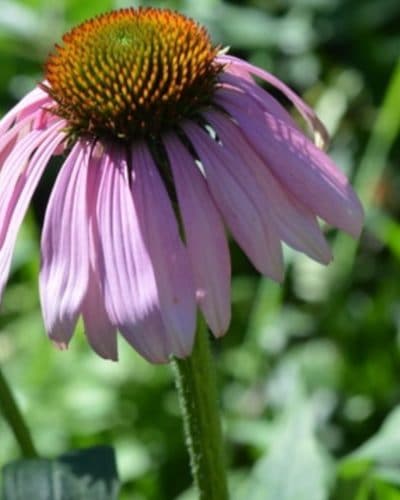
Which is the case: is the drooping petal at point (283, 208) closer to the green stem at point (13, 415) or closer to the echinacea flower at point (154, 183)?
the echinacea flower at point (154, 183)

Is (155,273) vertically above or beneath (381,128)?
above

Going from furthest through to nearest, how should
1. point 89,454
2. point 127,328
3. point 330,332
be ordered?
point 330,332
point 89,454
point 127,328

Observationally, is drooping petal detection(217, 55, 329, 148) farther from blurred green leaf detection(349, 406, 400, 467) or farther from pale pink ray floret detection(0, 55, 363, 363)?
blurred green leaf detection(349, 406, 400, 467)

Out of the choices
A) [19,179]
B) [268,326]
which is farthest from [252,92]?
[268,326]

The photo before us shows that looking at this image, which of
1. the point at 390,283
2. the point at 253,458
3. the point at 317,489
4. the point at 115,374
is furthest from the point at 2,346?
the point at 317,489

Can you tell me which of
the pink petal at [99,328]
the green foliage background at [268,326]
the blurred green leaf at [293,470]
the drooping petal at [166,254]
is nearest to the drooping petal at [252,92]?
the drooping petal at [166,254]

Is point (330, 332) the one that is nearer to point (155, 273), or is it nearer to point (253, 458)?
point (253, 458)

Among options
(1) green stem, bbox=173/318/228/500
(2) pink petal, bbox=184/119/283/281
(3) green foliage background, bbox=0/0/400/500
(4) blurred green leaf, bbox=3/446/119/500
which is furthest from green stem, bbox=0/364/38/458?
(3) green foliage background, bbox=0/0/400/500
